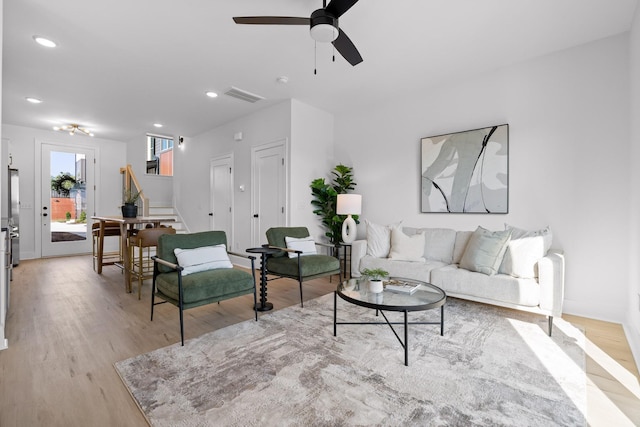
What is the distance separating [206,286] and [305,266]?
118 cm

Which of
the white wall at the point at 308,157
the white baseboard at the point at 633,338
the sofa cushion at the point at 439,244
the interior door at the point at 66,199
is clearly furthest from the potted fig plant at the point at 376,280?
the interior door at the point at 66,199

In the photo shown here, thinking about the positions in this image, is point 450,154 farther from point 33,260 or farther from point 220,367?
point 33,260

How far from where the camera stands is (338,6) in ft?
6.84

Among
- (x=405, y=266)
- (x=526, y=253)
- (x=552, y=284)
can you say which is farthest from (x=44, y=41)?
(x=552, y=284)

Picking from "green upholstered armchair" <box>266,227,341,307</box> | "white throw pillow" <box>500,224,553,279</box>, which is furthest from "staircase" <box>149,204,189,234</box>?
"white throw pillow" <box>500,224,553,279</box>

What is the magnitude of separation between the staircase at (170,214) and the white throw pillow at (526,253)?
6445 millimetres

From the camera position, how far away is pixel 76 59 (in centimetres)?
348

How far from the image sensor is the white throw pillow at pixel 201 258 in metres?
2.80

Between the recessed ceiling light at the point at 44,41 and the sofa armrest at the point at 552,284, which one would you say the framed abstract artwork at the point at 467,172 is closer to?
the sofa armrest at the point at 552,284

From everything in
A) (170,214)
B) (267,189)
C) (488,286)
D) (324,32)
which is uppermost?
(324,32)

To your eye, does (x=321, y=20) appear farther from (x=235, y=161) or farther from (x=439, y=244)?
(x=235, y=161)

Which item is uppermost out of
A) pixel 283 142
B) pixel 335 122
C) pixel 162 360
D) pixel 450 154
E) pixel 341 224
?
pixel 335 122

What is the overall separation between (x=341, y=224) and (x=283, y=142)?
1623mm

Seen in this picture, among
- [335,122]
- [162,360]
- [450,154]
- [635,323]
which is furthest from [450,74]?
[162,360]
